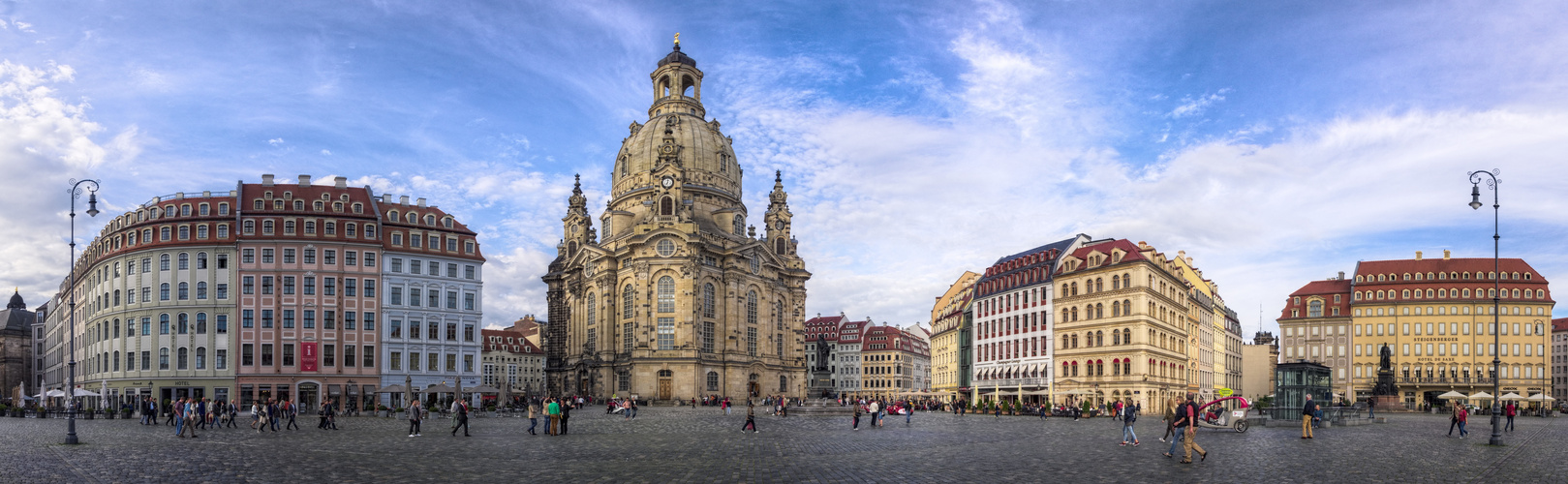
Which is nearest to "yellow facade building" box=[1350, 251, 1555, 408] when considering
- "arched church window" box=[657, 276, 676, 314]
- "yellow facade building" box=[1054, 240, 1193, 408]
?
"yellow facade building" box=[1054, 240, 1193, 408]

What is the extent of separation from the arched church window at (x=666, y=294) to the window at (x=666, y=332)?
2.95ft

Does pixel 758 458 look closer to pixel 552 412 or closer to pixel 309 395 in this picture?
pixel 552 412

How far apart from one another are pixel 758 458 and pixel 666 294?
77267mm

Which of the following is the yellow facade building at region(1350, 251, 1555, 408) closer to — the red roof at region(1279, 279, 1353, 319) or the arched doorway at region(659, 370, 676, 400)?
the red roof at region(1279, 279, 1353, 319)

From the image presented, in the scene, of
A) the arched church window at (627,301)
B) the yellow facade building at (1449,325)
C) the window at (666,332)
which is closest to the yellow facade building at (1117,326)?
the window at (666,332)

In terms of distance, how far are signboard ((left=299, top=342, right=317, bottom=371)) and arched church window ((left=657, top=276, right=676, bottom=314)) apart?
36.0 metres

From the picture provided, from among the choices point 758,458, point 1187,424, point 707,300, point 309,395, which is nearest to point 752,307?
point 707,300

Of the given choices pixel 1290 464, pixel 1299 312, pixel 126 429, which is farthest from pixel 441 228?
pixel 1299 312

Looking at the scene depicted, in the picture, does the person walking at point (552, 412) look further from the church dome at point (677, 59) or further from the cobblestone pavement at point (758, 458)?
the church dome at point (677, 59)

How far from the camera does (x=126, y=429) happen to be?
44.4 metres

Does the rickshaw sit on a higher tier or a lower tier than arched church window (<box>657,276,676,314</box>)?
lower

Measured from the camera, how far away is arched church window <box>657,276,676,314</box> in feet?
343

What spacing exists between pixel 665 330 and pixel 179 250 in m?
42.3

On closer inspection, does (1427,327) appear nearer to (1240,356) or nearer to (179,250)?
(1240,356)
